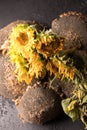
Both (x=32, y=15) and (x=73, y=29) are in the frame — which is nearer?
(x=73, y=29)

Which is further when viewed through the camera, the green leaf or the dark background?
the dark background

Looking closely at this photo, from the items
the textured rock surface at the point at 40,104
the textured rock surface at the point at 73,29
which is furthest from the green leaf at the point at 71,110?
the textured rock surface at the point at 73,29

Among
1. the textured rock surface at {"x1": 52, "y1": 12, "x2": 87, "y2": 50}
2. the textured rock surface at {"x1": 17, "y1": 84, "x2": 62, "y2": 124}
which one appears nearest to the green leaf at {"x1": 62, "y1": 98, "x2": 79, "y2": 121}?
the textured rock surface at {"x1": 17, "y1": 84, "x2": 62, "y2": 124}

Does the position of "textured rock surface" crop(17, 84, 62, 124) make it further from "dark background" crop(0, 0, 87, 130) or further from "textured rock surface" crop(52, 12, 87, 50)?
"textured rock surface" crop(52, 12, 87, 50)

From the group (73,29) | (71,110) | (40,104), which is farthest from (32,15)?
(71,110)

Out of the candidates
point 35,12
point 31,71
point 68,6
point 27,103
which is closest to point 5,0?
point 35,12

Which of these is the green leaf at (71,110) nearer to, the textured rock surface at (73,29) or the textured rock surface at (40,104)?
the textured rock surface at (40,104)

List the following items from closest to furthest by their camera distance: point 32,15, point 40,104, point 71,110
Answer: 1. point 71,110
2. point 40,104
3. point 32,15

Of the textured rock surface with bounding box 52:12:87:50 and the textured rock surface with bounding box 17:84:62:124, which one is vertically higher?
the textured rock surface with bounding box 52:12:87:50

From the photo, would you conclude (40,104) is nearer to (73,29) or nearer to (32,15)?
(73,29)
